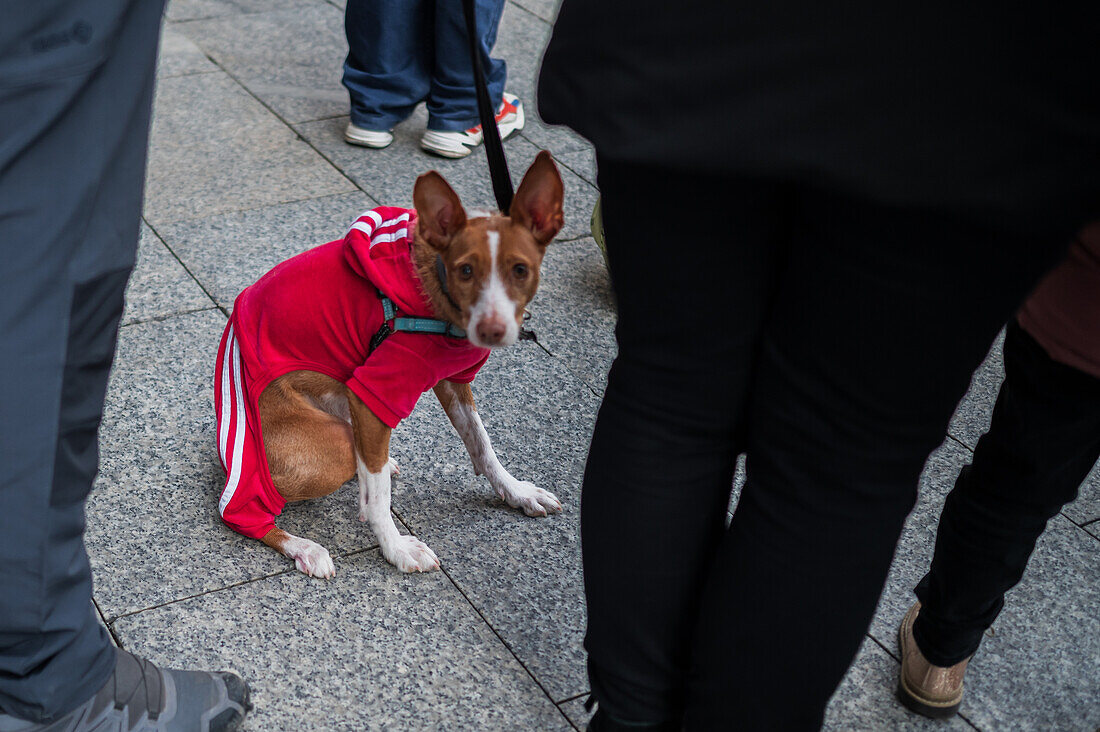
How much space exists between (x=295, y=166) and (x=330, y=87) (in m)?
0.92

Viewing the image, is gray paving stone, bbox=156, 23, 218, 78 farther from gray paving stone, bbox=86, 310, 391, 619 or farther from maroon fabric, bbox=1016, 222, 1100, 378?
maroon fabric, bbox=1016, 222, 1100, 378

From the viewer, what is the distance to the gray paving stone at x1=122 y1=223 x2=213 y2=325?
3498mm

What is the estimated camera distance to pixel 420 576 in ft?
Answer: 8.32

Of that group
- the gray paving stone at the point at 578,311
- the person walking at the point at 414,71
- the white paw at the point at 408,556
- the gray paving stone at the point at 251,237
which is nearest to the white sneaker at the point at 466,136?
the person walking at the point at 414,71

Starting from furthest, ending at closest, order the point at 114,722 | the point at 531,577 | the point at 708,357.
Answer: the point at 531,577
the point at 114,722
the point at 708,357

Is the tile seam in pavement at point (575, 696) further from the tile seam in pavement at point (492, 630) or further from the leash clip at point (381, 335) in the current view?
the leash clip at point (381, 335)

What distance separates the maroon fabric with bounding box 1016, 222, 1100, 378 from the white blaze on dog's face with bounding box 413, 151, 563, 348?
961mm

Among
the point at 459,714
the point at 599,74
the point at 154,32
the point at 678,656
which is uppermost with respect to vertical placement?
the point at 599,74

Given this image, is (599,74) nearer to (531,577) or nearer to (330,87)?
(531,577)

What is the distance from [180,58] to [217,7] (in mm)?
850

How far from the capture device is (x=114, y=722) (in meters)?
1.81

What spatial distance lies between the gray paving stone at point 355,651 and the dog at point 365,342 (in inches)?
3.7

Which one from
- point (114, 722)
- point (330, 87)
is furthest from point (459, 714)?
point (330, 87)

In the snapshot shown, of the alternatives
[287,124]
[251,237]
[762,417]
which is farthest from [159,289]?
[762,417]
